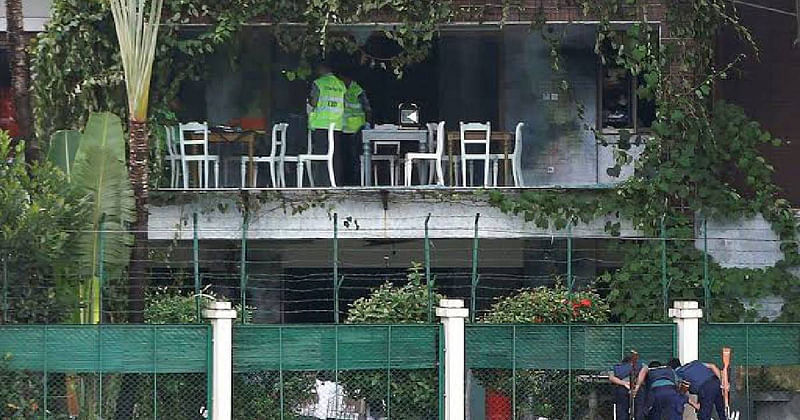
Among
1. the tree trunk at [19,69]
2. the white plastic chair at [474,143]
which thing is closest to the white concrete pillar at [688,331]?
the white plastic chair at [474,143]

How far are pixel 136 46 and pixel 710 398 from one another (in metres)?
8.36

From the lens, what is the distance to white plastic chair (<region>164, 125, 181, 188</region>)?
24156mm

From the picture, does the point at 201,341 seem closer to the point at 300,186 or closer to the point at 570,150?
the point at 300,186

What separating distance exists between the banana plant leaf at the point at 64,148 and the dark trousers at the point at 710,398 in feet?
27.8

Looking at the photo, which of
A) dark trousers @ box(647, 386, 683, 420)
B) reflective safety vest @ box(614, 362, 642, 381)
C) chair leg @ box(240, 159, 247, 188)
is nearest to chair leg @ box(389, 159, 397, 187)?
chair leg @ box(240, 159, 247, 188)

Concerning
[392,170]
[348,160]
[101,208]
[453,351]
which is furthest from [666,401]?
[101,208]

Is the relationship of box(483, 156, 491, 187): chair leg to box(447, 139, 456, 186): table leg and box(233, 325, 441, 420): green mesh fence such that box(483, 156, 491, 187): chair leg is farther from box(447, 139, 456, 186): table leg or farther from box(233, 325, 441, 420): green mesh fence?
box(233, 325, 441, 420): green mesh fence

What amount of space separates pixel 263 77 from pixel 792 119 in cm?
810

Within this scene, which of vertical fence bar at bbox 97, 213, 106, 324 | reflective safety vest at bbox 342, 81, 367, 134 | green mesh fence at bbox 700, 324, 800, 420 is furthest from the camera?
reflective safety vest at bbox 342, 81, 367, 134

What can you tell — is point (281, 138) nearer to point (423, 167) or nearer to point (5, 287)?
point (423, 167)

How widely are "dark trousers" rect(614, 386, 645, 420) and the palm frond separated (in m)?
6.88

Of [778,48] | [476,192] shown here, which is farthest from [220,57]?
Result: [778,48]

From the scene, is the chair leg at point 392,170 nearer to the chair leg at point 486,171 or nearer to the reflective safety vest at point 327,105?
the reflective safety vest at point 327,105

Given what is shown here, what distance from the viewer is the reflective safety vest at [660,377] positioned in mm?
20531
